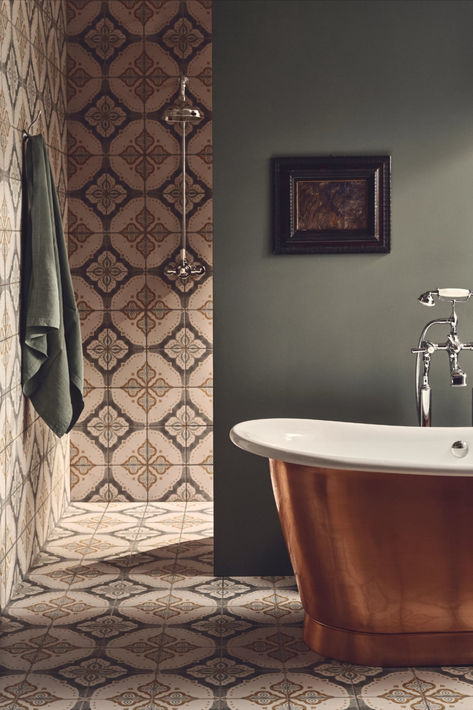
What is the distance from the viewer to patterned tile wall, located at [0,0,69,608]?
10.9 feet

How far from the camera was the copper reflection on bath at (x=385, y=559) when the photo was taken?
2707mm

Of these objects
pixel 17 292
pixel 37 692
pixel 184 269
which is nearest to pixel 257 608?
pixel 37 692

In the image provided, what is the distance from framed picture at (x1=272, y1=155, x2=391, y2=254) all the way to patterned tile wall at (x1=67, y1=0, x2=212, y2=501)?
115 cm

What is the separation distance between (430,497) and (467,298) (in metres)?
1.03

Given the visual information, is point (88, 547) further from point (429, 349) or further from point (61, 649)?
point (429, 349)

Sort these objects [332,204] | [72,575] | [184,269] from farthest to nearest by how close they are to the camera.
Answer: [184,269] → [72,575] → [332,204]

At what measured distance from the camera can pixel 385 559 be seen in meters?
2.76

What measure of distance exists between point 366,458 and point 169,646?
90 centimetres

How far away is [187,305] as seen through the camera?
15.4 feet

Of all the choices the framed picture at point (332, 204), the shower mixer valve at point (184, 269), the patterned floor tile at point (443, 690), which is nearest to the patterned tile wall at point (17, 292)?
the shower mixer valve at point (184, 269)

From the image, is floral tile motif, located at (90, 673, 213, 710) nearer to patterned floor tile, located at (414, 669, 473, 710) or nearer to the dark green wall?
patterned floor tile, located at (414, 669, 473, 710)

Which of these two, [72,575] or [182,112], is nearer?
[72,575]

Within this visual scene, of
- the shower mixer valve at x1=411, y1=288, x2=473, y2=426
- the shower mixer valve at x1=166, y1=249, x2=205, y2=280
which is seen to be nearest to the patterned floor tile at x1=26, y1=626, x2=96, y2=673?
the shower mixer valve at x1=411, y1=288, x2=473, y2=426

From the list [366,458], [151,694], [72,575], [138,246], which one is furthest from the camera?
[138,246]
